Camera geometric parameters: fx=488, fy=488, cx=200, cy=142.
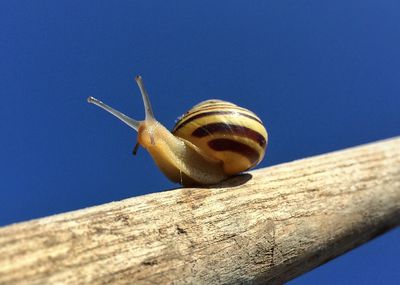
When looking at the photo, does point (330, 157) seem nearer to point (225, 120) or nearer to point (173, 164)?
point (225, 120)

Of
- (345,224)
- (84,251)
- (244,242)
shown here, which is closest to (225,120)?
(345,224)

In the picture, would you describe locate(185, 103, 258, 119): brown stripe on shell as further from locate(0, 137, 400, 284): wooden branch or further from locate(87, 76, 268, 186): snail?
locate(0, 137, 400, 284): wooden branch

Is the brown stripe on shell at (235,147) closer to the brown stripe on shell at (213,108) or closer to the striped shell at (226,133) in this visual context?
the striped shell at (226,133)

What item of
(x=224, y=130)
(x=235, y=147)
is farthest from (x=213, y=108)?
(x=235, y=147)

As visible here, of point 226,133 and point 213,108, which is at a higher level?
point 213,108

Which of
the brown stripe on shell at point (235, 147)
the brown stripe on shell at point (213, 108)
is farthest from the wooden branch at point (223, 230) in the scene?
the brown stripe on shell at point (213, 108)

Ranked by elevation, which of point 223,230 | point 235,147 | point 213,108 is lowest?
point 223,230

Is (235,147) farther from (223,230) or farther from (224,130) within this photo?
(223,230)
